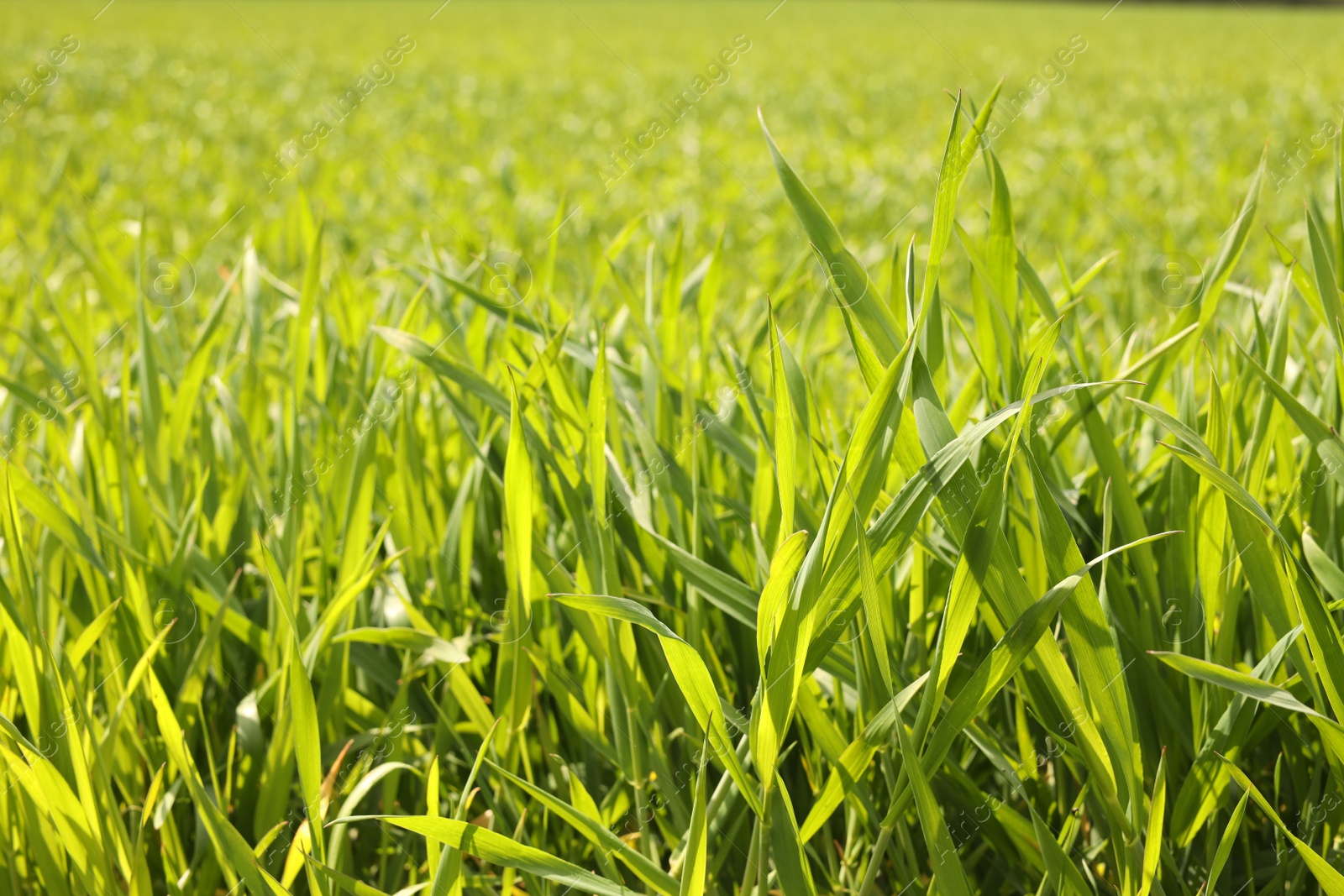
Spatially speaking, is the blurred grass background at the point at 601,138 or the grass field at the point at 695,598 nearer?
the grass field at the point at 695,598

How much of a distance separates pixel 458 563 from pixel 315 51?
37.0ft

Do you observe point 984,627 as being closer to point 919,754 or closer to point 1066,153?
point 919,754

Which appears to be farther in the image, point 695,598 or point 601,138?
point 601,138

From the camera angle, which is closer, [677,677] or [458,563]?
[677,677]

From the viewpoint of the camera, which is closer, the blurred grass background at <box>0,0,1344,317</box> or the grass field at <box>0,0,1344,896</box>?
the grass field at <box>0,0,1344,896</box>

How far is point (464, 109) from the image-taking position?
6.95m

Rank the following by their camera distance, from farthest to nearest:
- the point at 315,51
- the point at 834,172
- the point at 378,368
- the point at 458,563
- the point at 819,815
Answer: the point at 315,51 < the point at 834,172 < the point at 378,368 < the point at 458,563 < the point at 819,815

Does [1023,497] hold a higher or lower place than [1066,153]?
higher

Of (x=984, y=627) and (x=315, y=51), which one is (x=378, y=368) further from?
(x=315, y=51)

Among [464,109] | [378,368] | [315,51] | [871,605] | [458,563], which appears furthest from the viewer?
[315,51]

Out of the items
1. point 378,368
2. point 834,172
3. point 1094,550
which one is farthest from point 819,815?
point 834,172

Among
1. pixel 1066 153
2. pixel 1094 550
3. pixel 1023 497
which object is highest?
pixel 1023 497

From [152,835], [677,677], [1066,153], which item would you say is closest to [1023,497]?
[677,677]

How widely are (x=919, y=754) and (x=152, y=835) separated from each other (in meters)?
0.61
